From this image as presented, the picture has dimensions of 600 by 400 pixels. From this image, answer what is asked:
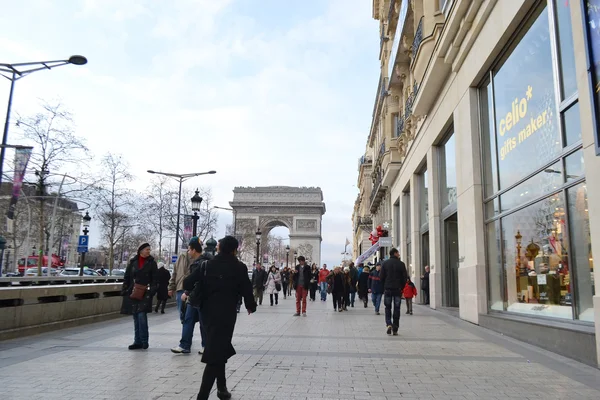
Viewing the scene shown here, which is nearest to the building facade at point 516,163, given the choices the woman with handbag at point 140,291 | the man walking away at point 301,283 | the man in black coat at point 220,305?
the man in black coat at point 220,305

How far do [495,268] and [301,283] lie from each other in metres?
6.25

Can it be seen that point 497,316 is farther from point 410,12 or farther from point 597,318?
point 410,12

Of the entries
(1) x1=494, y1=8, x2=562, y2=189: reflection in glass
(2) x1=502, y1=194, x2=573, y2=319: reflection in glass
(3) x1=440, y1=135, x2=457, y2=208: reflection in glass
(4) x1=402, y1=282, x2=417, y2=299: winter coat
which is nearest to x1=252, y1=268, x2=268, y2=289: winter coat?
(4) x1=402, y1=282, x2=417, y2=299: winter coat

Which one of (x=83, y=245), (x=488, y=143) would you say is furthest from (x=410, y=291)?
(x=83, y=245)

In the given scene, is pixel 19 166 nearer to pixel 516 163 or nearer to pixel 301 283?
pixel 301 283

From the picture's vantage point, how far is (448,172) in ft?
57.2

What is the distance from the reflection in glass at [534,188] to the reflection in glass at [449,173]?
476 cm

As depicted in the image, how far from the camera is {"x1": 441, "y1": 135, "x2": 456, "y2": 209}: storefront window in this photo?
1650 cm

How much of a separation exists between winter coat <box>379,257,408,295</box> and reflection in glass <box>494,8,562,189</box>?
3162 millimetres

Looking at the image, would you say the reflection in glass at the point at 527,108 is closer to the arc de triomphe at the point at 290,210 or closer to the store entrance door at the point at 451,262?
the store entrance door at the point at 451,262

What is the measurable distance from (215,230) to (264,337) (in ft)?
149

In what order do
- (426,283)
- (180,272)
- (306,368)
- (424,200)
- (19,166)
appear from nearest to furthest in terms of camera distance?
(306,368), (180,272), (19,166), (426,283), (424,200)

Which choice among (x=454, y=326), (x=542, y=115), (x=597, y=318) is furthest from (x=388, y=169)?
(x=597, y=318)

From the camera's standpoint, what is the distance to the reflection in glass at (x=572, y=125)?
8031 mm
